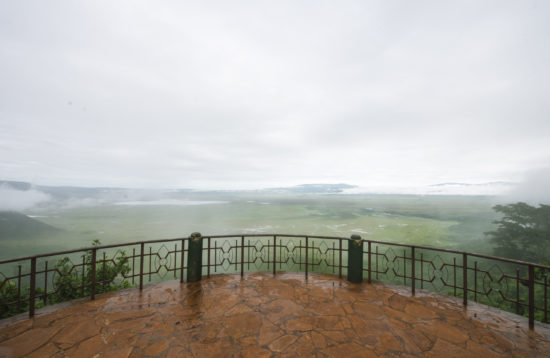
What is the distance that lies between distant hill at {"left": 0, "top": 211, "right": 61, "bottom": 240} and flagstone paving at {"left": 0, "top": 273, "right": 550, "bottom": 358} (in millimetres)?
83941

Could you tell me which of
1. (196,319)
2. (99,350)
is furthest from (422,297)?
(99,350)

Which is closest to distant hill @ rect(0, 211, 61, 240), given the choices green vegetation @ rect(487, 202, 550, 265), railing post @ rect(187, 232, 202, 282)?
railing post @ rect(187, 232, 202, 282)

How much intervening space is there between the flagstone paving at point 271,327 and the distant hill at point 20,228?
8394 centimetres

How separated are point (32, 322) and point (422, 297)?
809 centimetres

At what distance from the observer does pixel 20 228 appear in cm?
6391

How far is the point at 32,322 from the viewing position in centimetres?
403

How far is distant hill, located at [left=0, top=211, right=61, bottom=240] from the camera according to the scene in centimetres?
5964

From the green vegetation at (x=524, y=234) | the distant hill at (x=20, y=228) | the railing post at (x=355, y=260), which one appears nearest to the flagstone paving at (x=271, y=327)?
the railing post at (x=355, y=260)

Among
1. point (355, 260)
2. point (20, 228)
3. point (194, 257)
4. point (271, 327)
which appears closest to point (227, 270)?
point (194, 257)

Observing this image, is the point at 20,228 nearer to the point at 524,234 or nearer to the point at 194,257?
the point at 194,257

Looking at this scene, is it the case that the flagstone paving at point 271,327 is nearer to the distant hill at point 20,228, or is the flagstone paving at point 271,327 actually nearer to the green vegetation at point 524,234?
the green vegetation at point 524,234

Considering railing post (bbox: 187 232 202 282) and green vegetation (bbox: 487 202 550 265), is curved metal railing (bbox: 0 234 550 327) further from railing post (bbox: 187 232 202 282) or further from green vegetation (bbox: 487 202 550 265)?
green vegetation (bbox: 487 202 550 265)

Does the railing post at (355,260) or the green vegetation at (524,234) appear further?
the green vegetation at (524,234)

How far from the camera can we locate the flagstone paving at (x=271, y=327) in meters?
3.39
